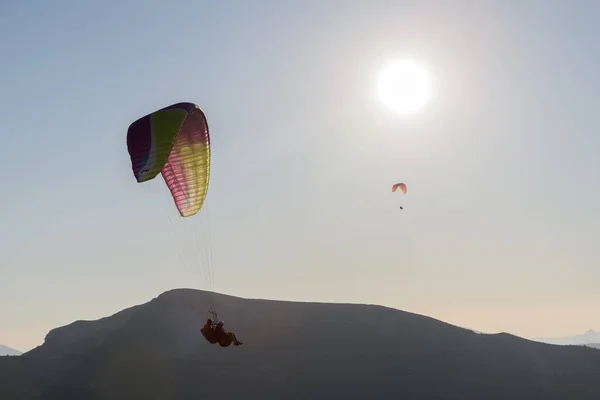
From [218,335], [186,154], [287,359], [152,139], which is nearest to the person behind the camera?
[152,139]

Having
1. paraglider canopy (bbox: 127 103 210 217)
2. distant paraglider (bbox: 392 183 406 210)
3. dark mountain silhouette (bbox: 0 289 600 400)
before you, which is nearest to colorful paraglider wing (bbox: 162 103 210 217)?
paraglider canopy (bbox: 127 103 210 217)

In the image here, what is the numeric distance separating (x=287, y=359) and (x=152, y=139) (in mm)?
95526

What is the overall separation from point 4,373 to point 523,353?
320 ft

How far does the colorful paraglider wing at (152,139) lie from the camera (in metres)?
30.0

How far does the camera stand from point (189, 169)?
3572cm

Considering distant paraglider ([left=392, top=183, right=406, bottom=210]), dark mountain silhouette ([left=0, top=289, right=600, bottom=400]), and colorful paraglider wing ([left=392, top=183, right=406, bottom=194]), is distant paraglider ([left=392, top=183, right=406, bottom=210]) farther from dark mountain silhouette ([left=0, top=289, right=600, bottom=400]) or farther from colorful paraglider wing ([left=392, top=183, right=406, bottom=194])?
dark mountain silhouette ([left=0, top=289, right=600, bottom=400])

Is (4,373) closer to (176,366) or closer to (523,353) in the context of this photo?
(176,366)

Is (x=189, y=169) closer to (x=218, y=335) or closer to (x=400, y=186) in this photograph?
(x=218, y=335)

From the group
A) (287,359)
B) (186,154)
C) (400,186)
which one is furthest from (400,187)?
(287,359)

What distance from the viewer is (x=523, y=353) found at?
133000 millimetres

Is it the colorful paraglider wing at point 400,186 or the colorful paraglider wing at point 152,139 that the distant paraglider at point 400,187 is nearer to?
the colorful paraglider wing at point 400,186

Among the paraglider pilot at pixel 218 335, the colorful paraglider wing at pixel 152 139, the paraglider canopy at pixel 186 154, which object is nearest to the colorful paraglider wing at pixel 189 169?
the paraglider canopy at pixel 186 154

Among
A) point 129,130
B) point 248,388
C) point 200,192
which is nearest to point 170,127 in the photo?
point 129,130

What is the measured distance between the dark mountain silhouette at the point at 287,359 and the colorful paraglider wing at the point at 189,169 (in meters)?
81.3
